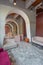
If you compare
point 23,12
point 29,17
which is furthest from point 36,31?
point 23,12

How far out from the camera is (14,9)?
7160 millimetres

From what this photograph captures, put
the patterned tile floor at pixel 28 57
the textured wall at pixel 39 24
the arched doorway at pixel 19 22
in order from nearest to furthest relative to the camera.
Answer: the patterned tile floor at pixel 28 57
the textured wall at pixel 39 24
the arched doorway at pixel 19 22

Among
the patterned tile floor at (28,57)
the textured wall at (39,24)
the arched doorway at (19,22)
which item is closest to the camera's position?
the patterned tile floor at (28,57)

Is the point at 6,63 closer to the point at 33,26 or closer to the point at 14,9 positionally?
the point at 14,9

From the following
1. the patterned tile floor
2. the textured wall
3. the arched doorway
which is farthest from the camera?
the arched doorway

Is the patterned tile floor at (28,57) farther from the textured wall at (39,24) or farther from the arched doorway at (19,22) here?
the arched doorway at (19,22)

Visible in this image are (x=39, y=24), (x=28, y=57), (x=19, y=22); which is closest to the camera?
(x=28, y=57)

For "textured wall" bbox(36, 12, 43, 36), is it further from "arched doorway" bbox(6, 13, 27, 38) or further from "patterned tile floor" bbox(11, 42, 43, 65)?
"patterned tile floor" bbox(11, 42, 43, 65)

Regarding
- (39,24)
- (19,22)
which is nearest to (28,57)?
(39,24)

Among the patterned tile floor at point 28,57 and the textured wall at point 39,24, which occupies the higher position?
the textured wall at point 39,24

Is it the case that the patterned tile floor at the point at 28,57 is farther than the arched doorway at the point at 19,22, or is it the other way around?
the arched doorway at the point at 19,22

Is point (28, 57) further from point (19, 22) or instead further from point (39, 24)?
point (19, 22)

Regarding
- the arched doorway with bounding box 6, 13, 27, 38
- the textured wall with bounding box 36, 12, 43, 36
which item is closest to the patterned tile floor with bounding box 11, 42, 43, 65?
the textured wall with bounding box 36, 12, 43, 36

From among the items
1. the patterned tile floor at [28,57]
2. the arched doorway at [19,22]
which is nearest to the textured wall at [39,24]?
the arched doorway at [19,22]
